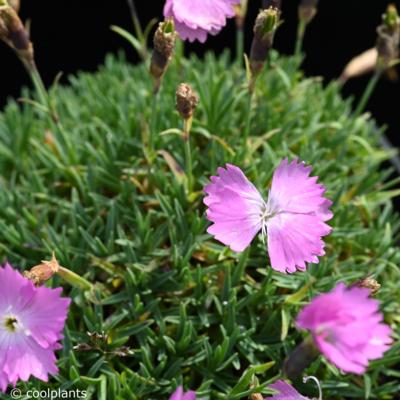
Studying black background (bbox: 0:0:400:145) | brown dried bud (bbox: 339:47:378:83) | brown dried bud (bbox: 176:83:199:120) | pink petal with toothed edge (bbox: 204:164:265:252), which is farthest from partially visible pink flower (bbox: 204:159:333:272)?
black background (bbox: 0:0:400:145)

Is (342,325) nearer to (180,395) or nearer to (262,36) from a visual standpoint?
(180,395)

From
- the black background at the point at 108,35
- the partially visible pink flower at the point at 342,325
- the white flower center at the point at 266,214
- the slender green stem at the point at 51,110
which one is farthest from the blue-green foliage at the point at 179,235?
the black background at the point at 108,35

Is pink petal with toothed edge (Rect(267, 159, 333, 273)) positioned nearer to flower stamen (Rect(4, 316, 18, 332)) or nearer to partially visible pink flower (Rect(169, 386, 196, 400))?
partially visible pink flower (Rect(169, 386, 196, 400))

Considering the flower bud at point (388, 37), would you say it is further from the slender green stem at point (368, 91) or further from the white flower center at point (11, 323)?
the white flower center at point (11, 323)

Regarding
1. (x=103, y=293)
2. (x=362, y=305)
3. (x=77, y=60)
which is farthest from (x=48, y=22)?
(x=362, y=305)

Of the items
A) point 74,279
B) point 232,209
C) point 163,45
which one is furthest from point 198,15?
point 74,279
